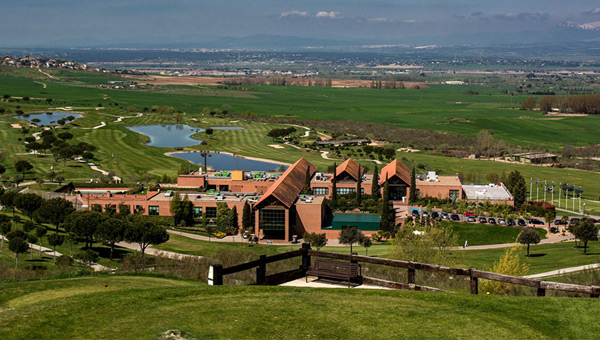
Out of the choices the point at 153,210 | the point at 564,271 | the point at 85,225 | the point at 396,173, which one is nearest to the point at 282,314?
the point at 564,271

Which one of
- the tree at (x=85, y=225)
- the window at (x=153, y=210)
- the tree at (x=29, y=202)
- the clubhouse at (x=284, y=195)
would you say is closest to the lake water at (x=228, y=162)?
the clubhouse at (x=284, y=195)

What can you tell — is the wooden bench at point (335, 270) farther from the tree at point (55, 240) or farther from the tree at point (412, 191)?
the tree at point (412, 191)

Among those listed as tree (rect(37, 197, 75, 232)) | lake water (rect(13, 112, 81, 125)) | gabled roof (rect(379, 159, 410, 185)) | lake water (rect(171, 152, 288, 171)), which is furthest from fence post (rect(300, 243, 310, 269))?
lake water (rect(13, 112, 81, 125))

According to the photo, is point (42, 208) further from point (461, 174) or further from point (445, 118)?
point (445, 118)

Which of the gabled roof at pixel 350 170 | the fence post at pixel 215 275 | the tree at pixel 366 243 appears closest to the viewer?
the fence post at pixel 215 275

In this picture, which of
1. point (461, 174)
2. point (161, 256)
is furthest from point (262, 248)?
point (461, 174)
